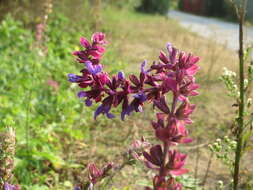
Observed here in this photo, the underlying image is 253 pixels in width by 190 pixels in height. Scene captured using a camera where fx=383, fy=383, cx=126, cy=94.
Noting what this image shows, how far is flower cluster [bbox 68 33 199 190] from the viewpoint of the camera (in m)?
0.79

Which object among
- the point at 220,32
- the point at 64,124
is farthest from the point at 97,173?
the point at 220,32

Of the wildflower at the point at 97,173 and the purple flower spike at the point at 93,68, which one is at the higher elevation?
the purple flower spike at the point at 93,68

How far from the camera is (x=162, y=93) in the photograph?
3.17 feet

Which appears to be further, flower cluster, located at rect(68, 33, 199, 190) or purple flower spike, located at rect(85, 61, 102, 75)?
purple flower spike, located at rect(85, 61, 102, 75)

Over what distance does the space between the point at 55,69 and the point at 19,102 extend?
124 cm

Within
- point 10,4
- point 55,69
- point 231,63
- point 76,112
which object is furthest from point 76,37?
point 76,112

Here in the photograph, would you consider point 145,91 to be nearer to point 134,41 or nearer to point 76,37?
point 76,37

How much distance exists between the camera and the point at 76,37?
617cm

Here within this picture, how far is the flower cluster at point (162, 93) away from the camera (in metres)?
0.79

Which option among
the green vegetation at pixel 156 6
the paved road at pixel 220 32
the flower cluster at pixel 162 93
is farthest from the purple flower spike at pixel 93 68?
the green vegetation at pixel 156 6

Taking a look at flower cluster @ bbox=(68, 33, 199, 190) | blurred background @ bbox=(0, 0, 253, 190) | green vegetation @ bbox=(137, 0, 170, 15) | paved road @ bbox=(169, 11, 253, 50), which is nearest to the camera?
flower cluster @ bbox=(68, 33, 199, 190)

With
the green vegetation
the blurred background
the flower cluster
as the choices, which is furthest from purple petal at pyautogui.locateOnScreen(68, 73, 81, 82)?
the green vegetation

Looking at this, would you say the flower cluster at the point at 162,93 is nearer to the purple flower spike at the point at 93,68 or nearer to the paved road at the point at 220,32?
the purple flower spike at the point at 93,68

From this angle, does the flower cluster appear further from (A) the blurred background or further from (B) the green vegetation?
(B) the green vegetation
